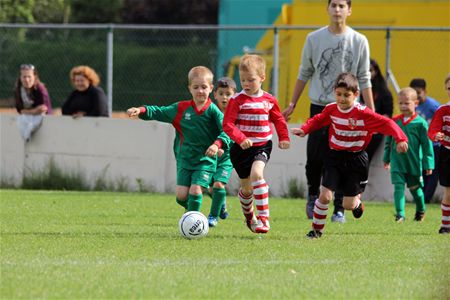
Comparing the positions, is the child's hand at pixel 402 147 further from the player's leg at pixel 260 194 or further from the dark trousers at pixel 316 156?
the dark trousers at pixel 316 156

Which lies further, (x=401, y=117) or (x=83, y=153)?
(x=83, y=153)

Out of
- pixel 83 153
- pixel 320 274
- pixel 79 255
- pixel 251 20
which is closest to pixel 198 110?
pixel 79 255

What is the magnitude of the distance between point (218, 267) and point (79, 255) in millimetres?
1237

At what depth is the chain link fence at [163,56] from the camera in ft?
60.3

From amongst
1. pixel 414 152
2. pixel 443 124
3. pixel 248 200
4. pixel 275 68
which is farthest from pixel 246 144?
pixel 275 68

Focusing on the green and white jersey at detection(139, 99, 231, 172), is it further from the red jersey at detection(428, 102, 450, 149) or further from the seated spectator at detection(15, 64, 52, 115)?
the seated spectator at detection(15, 64, 52, 115)

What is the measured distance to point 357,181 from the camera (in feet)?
35.4

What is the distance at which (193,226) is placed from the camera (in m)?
10.2

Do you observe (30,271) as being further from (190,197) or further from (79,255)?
(190,197)

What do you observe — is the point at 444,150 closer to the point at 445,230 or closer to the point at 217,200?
the point at 445,230

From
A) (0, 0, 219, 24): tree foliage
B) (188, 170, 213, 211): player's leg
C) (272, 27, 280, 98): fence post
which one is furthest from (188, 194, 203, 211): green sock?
(0, 0, 219, 24): tree foliage

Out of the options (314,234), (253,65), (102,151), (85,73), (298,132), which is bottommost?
(102,151)

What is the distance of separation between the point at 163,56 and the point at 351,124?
15.2m

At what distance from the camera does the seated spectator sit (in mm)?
18188
